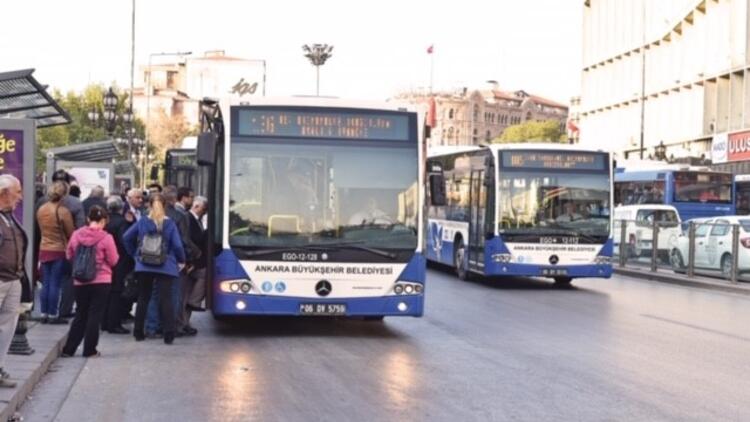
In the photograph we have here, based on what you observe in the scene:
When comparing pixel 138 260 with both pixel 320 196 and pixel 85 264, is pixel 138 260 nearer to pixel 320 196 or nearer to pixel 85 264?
pixel 85 264

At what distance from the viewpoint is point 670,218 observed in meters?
33.4

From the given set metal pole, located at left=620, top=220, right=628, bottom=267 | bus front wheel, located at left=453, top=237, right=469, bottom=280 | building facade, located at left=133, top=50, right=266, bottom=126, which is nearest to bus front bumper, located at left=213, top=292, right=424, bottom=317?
bus front wheel, located at left=453, top=237, right=469, bottom=280

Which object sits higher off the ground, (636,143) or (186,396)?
(636,143)

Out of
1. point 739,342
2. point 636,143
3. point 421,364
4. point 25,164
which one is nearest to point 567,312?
point 739,342

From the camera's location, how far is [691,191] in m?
39.8

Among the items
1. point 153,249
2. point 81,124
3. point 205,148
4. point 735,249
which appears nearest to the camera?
point 153,249

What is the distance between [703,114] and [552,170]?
148 feet

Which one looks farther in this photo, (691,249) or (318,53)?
(318,53)

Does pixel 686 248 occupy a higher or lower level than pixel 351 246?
lower

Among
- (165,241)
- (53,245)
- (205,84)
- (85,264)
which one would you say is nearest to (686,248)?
(165,241)

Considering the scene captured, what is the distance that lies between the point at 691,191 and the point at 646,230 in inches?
460

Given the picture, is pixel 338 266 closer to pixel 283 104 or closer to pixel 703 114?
pixel 283 104

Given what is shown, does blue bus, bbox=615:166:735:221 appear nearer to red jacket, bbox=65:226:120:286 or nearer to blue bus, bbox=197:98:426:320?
blue bus, bbox=197:98:426:320

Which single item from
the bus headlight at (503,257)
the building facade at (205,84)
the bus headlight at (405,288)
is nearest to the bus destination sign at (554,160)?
the bus headlight at (503,257)
